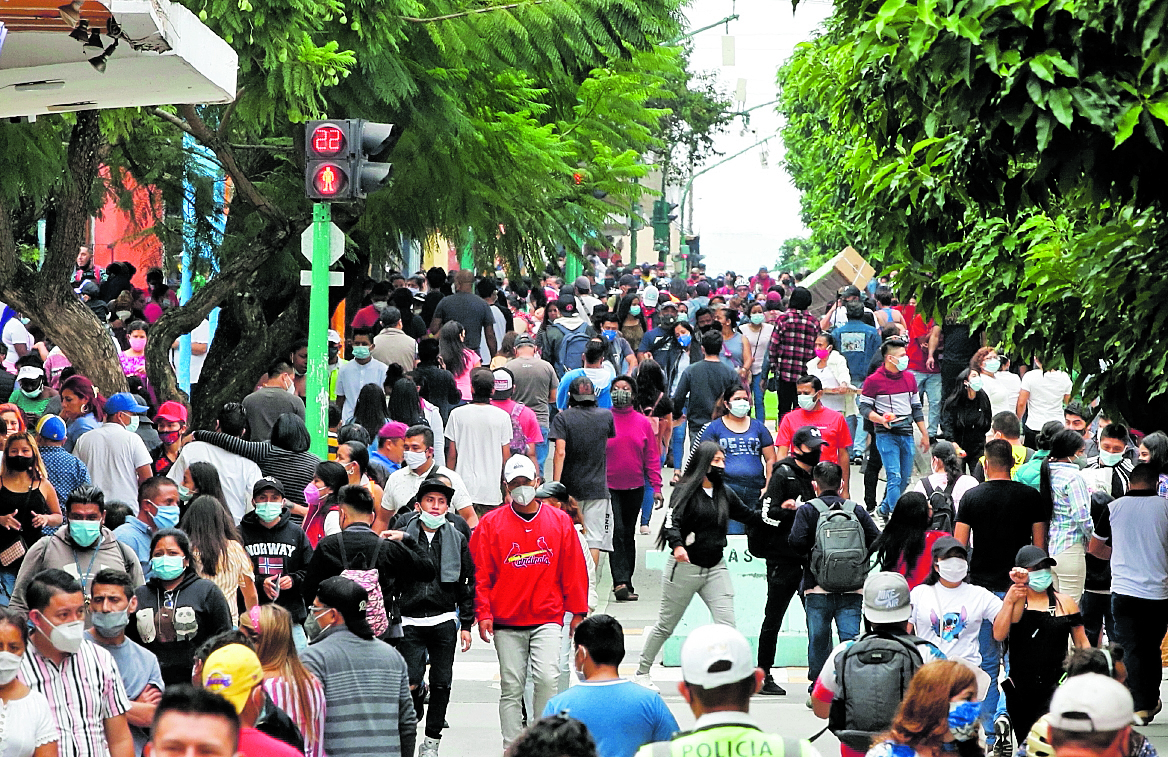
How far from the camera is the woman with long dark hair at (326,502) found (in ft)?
34.4

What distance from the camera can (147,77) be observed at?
8672 mm

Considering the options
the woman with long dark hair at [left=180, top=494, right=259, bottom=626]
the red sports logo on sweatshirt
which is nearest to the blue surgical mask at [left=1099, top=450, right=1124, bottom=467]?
the red sports logo on sweatshirt

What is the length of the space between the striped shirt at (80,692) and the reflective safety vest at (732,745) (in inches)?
111

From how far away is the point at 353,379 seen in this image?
1595 cm

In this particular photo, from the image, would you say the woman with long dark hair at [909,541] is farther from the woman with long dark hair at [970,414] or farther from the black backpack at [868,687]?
the woman with long dark hair at [970,414]

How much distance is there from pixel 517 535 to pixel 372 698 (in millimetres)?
2407

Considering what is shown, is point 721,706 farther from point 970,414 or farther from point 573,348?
point 573,348

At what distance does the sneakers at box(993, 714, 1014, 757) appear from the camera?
9289 mm

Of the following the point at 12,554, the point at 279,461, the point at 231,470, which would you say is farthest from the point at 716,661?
the point at 279,461

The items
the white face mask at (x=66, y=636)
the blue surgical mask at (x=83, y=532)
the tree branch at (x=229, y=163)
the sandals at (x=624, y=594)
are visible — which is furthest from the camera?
the tree branch at (x=229, y=163)

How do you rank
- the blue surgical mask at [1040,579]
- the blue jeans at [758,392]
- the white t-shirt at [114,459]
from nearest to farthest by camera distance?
the blue surgical mask at [1040,579] → the white t-shirt at [114,459] → the blue jeans at [758,392]

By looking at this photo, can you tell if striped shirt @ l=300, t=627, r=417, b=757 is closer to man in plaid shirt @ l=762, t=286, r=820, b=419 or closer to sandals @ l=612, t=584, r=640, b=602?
sandals @ l=612, t=584, r=640, b=602

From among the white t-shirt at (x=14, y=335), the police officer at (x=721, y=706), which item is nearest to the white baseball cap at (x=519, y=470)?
the police officer at (x=721, y=706)

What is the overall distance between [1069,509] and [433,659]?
→ 13.9 feet
